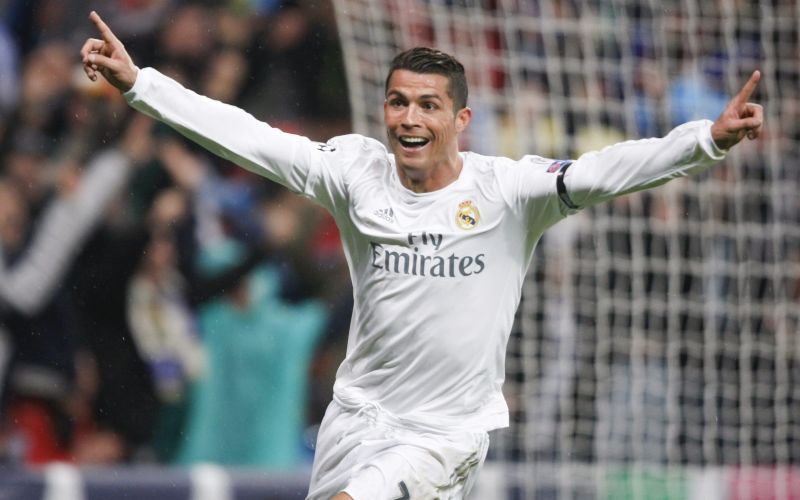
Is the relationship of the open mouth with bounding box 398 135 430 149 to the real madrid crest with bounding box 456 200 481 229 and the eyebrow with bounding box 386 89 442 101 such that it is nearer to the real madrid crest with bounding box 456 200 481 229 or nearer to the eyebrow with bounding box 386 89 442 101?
the eyebrow with bounding box 386 89 442 101

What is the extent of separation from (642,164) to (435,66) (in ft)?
2.60

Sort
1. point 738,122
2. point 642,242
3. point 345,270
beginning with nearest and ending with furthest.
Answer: point 738,122 < point 642,242 < point 345,270

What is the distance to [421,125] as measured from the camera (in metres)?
5.27

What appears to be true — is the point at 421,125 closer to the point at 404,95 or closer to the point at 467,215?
the point at 404,95

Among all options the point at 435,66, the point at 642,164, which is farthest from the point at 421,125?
the point at 642,164

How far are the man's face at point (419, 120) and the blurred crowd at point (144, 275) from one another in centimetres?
354

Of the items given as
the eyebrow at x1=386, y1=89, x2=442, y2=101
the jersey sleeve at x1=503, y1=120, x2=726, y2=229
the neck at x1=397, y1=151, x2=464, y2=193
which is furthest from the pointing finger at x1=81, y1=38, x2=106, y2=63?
the jersey sleeve at x1=503, y1=120, x2=726, y2=229

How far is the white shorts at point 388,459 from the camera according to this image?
5.18 meters

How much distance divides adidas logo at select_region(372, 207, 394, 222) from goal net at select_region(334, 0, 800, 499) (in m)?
3.02

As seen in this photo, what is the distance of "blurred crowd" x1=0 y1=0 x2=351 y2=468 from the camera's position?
8484 millimetres

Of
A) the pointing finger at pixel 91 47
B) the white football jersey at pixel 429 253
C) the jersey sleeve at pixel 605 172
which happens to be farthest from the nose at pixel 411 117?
the pointing finger at pixel 91 47

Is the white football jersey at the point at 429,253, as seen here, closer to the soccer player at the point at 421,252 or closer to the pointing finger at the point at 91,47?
the soccer player at the point at 421,252

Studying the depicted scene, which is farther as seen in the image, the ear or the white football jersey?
the ear

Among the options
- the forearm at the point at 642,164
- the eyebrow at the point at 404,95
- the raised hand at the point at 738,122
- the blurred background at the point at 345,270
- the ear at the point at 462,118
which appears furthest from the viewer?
the blurred background at the point at 345,270
